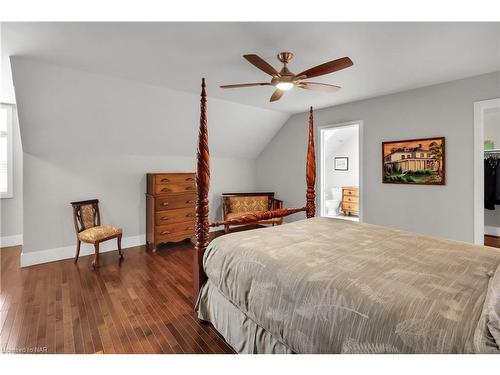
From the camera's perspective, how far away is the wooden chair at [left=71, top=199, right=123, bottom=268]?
11.6 ft

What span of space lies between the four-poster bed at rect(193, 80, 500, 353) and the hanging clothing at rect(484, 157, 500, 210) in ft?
12.4

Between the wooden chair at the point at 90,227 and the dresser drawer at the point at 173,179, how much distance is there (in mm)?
990

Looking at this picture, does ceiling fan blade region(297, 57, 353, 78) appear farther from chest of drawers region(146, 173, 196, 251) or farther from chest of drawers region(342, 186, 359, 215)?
chest of drawers region(342, 186, 359, 215)

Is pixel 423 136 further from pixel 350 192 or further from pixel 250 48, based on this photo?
pixel 350 192

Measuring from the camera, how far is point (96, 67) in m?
2.95

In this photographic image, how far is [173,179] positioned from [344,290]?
3.75 meters

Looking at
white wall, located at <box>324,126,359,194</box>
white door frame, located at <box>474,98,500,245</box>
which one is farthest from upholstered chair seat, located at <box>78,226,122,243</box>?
white wall, located at <box>324,126,359,194</box>

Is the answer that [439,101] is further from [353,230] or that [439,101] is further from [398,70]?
[353,230]

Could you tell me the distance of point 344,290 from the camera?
128 cm

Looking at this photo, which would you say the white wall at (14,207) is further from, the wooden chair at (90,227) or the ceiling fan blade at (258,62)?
the ceiling fan blade at (258,62)

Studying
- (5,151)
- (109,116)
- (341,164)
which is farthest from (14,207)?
(341,164)

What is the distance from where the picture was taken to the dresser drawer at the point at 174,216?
432 cm
